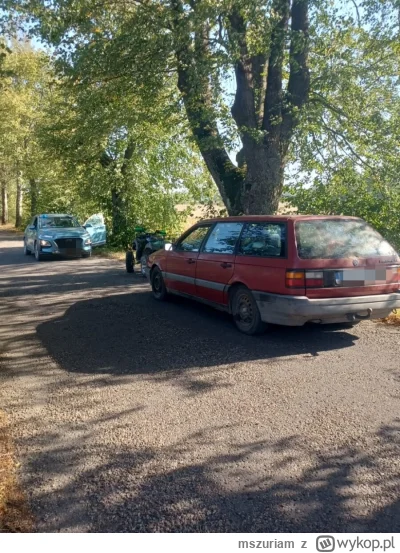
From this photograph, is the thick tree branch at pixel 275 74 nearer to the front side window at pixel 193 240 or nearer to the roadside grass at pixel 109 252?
the front side window at pixel 193 240

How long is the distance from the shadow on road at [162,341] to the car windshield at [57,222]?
11.1 m

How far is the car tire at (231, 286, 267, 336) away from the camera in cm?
689

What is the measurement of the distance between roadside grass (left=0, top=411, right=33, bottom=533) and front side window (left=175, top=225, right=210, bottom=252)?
515cm

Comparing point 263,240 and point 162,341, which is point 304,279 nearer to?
point 263,240

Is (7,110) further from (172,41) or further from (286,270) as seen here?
(286,270)

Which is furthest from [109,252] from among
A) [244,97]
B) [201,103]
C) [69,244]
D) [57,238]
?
[244,97]

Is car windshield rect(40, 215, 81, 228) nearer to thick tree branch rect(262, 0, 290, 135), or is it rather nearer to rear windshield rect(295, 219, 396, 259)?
thick tree branch rect(262, 0, 290, 135)

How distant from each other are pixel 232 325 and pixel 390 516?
4.84 meters

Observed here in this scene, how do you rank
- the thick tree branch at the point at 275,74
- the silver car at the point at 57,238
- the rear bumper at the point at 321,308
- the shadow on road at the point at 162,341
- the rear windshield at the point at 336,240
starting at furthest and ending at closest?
the silver car at the point at 57,238 → the thick tree branch at the point at 275,74 → the rear windshield at the point at 336,240 → the rear bumper at the point at 321,308 → the shadow on road at the point at 162,341

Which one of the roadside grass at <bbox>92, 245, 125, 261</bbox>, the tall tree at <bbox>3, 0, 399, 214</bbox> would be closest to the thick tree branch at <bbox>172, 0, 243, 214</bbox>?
the tall tree at <bbox>3, 0, 399, 214</bbox>

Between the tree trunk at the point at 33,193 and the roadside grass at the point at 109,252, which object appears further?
the tree trunk at the point at 33,193

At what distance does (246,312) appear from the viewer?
281 inches

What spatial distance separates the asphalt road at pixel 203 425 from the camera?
3076 millimetres

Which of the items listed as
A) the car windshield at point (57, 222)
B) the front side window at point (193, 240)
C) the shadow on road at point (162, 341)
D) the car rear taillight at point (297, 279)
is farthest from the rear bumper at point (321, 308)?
the car windshield at point (57, 222)
